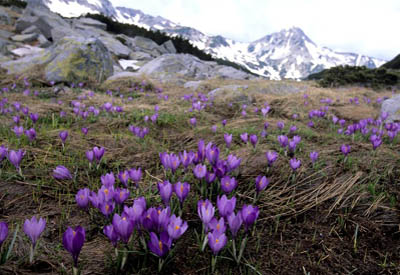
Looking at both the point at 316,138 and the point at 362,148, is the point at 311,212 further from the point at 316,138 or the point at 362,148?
the point at 316,138

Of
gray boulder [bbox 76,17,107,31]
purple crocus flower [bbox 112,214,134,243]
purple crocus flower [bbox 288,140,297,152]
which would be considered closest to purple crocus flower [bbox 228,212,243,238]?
purple crocus flower [bbox 112,214,134,243]

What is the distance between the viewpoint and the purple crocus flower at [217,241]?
3.24ft

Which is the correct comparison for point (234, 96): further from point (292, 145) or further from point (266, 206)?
point (266, 206)

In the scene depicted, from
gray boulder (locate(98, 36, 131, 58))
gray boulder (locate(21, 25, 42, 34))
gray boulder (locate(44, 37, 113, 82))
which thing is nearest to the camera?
gray boulder (locate(44, 37, 113, 82))

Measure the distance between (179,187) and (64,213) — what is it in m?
0.64

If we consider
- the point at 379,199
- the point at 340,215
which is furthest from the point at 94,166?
the point at 379,199

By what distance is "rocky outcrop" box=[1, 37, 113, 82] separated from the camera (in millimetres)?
6598

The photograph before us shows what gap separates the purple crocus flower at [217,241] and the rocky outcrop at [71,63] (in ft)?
21.8

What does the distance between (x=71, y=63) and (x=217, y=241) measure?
697cm

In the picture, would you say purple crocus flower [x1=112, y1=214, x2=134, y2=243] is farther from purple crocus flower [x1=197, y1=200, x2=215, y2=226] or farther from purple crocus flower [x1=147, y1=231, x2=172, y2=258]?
A: purple crocus flower [x1=197, y1=200, x2=215, y2=226]

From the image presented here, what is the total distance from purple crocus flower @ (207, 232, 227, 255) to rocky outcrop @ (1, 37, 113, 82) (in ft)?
21.8

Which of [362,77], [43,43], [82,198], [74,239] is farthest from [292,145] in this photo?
[43,43]

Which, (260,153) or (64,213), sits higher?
(260,153)

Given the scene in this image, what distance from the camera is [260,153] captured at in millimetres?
2250
